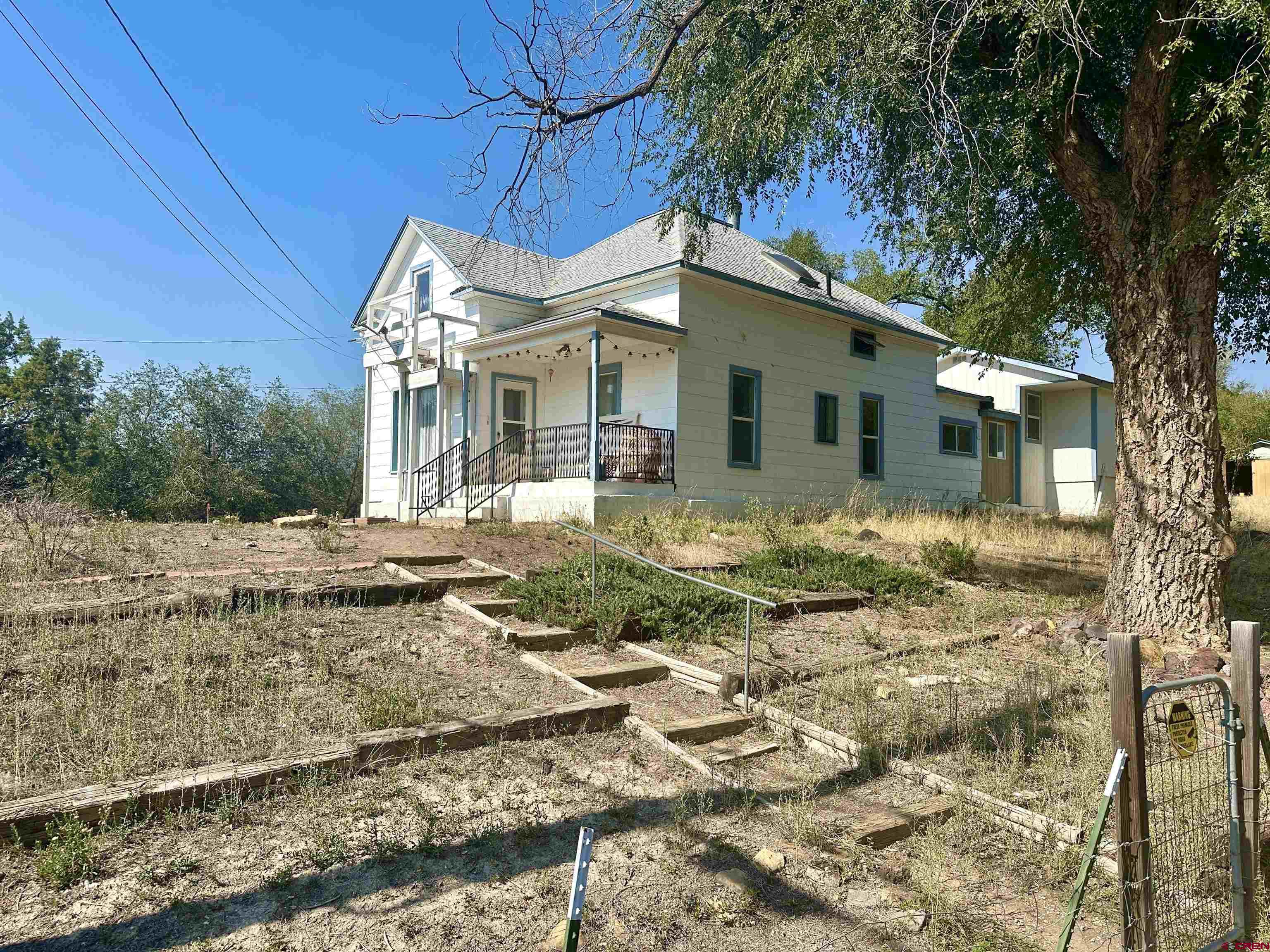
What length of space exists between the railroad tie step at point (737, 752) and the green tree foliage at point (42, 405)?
34.5m

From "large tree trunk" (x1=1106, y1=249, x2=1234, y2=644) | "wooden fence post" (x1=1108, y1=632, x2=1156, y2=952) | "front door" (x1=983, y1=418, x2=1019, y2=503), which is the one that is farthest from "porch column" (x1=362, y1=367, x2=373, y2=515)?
"wooden fence post" (x1=1108, y1=632, x2=1156, y2=952)

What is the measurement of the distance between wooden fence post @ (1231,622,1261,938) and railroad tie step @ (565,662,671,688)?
399cm

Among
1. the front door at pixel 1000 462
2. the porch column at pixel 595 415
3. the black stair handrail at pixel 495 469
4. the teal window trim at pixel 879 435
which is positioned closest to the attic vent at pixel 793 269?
→ the teal window trim at pixel 879 435

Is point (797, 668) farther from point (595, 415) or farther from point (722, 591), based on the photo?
point (595, 415)

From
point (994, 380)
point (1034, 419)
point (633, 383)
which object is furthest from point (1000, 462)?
point (633, 383)

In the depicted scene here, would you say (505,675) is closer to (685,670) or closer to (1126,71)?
(685,670)

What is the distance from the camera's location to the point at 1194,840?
4.02m

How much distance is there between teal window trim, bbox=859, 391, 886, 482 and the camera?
19.6 meters

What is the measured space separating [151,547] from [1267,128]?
465 inches

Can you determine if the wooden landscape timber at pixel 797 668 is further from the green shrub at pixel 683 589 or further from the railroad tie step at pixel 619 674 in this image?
the green shrub at pixel 683 589

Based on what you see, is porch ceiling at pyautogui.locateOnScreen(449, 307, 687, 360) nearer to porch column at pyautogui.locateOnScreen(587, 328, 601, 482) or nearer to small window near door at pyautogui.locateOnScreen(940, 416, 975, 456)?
porch column at pyautogui.locateOnScreen(587, 328, 601, 482)

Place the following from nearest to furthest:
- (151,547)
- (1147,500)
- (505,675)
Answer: (505,675), (1147,500), (151,547)

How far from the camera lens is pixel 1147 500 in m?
8.15

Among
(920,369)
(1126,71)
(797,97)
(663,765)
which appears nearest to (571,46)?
(797,97)
